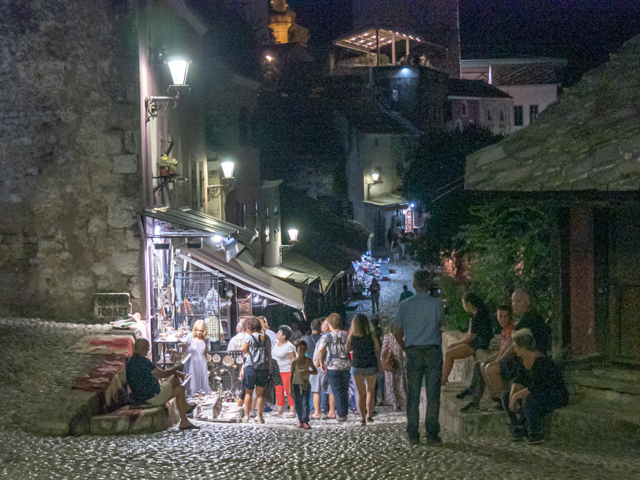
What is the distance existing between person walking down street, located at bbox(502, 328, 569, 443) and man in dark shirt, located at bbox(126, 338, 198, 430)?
404cm

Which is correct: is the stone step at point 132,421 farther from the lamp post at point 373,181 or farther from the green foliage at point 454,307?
the lamp post at point 373,181

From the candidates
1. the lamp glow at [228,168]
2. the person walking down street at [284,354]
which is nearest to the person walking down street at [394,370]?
the person walking down street at [284,354]

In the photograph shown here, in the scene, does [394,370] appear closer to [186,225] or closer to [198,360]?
[198,360]

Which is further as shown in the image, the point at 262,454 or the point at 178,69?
the point at 178,69

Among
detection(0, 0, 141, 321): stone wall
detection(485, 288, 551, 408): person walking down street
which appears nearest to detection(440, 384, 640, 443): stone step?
detection(485, 288, 551, 408): person walking down street

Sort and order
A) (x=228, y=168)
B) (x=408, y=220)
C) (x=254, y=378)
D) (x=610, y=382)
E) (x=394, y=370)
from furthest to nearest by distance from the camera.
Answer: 1. (x=408, y=220)
2. (x=228, y=168)
3. (x=394, y=370)
4. (x=254, y=378)
5. (x=610, y=382)

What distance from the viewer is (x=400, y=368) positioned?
41.9ft

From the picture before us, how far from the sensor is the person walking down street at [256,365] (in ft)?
38.4

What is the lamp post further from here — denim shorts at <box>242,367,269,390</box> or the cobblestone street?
the cobblestone street

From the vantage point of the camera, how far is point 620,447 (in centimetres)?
823

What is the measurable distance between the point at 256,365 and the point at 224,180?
10.9m

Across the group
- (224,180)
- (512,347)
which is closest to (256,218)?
(224,180)

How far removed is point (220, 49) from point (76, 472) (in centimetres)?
2226

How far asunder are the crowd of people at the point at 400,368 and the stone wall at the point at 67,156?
2570mm
